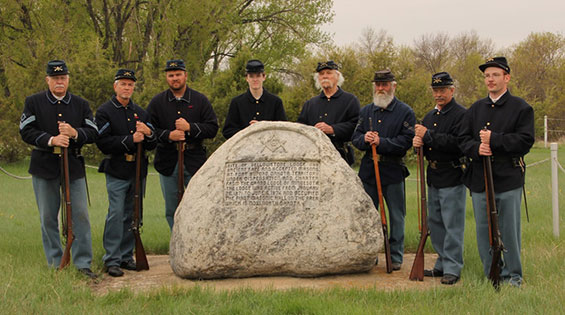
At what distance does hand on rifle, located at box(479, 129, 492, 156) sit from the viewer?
4.93 metres

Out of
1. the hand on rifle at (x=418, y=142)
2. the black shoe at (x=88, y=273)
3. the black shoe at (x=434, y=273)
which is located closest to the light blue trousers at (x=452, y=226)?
the black shoe at (x=434, y=273)

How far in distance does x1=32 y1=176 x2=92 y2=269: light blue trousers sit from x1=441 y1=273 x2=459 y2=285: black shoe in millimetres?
3760

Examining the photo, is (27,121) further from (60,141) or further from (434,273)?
(434,273)

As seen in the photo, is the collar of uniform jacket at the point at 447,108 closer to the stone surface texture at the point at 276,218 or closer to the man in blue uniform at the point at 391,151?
the man in blue uniform at the point at 391,151

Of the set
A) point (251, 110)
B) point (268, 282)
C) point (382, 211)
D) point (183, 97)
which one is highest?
point (183, 97)

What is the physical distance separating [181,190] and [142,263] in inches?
36.8

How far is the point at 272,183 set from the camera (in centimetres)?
563

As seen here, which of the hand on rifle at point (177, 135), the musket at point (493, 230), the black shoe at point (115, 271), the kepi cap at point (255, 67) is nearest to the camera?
the musket at point (493, 230)

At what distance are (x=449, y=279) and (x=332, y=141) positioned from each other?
2099 mm

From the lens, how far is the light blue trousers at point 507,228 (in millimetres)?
5008

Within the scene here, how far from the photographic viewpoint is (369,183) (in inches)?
243

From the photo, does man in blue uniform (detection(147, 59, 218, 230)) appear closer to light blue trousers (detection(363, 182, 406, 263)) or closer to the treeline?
light blue trousers (detection(363, 182, 406, 263))

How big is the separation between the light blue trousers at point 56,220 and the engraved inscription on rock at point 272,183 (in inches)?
62.3

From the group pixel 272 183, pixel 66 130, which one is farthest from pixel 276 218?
pixel 66 130
